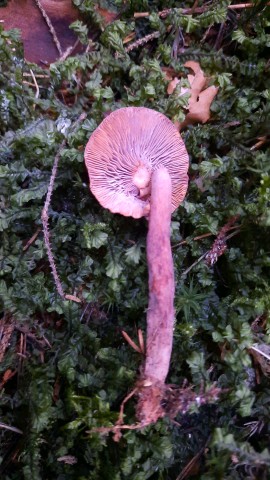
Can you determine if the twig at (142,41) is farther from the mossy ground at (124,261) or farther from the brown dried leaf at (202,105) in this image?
the brown dried leaf at (202,105)

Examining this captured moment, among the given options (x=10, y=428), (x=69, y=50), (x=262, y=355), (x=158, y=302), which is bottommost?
(x=10, y=428)

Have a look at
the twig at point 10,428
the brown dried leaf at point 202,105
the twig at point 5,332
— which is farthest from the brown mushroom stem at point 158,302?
the twig at point 5,332

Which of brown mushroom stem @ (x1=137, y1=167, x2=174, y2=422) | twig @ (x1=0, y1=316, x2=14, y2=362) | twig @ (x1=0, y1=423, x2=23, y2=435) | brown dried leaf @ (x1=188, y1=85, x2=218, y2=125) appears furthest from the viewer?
brown dried leaf @ (x1=188, y1=85, x2=218, y2=125)

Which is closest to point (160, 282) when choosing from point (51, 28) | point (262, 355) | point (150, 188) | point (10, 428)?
point (150, 188)

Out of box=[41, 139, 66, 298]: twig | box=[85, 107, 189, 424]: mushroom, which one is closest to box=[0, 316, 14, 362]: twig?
box=[41, 139, 66, 298]: twig

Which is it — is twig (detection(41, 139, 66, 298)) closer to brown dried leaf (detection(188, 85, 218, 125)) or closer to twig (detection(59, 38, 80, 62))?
twig (detection(59, 38, 80, 62))

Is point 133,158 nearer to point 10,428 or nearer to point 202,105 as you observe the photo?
point 202,105

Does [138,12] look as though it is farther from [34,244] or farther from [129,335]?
[129,335]
